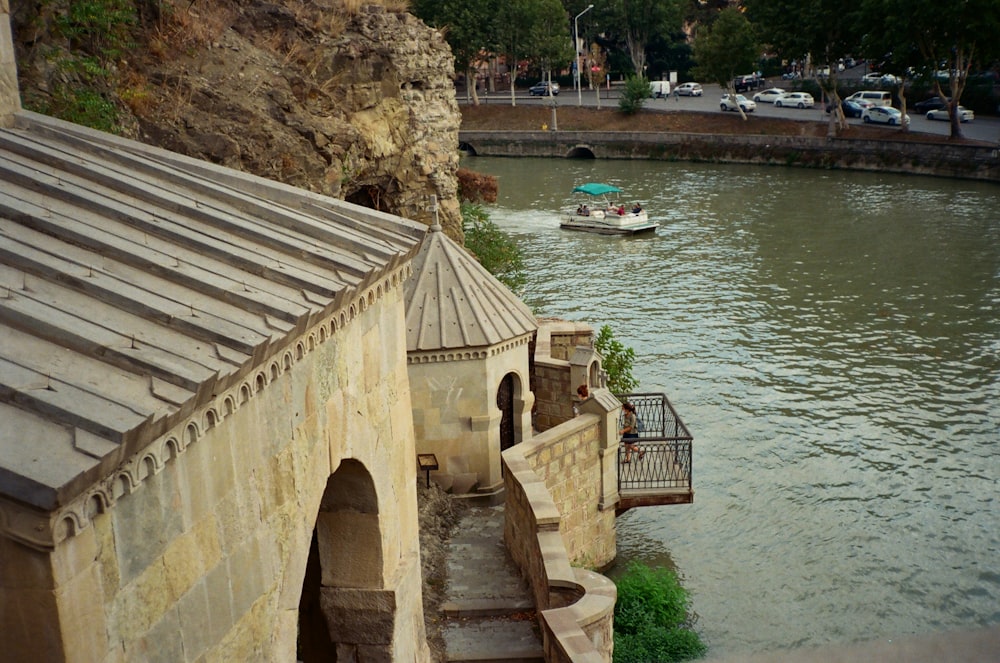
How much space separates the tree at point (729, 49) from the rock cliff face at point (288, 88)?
38.6m

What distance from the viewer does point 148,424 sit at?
4457mm

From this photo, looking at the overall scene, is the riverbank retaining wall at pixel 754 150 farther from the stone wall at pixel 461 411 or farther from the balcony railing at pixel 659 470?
the stone wall at pixel 461 411

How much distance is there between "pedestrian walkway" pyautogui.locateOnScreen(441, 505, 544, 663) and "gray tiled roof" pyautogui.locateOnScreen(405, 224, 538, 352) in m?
2.46

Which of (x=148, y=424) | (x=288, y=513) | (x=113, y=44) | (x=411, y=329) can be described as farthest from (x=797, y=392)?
(x=148, y=424)

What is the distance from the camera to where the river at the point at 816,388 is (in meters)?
17.1

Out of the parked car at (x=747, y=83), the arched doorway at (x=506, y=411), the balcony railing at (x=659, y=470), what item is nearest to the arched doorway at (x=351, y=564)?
the arched doorway at (x=506, y=411)

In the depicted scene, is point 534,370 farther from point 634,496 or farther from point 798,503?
point 798,503

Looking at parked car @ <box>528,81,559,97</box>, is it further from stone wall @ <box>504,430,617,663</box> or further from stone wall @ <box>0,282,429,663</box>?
stone wall @ <box>0,282,429,663</box>

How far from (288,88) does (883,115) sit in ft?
148

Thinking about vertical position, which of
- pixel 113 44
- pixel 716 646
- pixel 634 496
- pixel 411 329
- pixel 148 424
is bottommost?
pixel 716 646

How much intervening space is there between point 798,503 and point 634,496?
456 centimetres

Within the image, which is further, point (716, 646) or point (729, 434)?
point (729, 434)

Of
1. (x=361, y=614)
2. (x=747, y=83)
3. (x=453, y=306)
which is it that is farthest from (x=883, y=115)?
(x=361, y=614)

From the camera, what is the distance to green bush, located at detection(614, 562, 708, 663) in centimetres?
1480
